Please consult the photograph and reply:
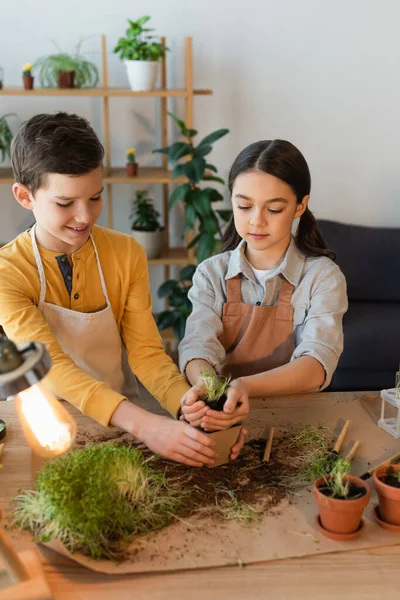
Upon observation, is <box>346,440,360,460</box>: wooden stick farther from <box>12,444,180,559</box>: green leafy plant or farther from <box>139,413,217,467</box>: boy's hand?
<box>12,444,180,559</box>: green leafy plant

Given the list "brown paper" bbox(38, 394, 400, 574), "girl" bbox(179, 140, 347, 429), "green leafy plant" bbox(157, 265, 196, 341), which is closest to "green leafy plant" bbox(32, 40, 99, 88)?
"green leafy plant" bbox(157, 265, 196, 341)

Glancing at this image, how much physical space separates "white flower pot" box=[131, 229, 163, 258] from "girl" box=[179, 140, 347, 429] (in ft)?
5.79

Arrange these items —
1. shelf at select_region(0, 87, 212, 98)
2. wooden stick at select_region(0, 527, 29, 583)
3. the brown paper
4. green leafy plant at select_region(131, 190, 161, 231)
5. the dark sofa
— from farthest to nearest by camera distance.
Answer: green leafy plant at select_region(131, 190, 161, 231) → the dark sofa → shelf at select_region(0, 87, 212, 98) → the brown paper → wooden stick at select_region(0, 527, 29, 583)

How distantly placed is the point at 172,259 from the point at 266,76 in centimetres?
124

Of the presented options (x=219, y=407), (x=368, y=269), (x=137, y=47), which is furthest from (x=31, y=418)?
(x=368, y=269)

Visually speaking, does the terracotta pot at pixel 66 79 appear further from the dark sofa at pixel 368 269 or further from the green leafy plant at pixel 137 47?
the dark sofa at pixel 368 269

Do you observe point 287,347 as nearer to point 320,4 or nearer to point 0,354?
point 0,354

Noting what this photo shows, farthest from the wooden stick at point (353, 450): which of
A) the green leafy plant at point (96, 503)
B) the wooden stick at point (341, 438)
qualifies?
the green leafy plant at point (96, 503)

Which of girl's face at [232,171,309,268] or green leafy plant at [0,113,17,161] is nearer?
girl's face at [232,171,309,268]

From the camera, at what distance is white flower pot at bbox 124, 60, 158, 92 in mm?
3545

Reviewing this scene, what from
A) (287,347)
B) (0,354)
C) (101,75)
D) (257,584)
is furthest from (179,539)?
(101,75)

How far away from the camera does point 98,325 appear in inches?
72.0

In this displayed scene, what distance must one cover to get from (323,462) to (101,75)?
10.3ft

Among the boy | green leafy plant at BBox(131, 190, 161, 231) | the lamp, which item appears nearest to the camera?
the lamp
